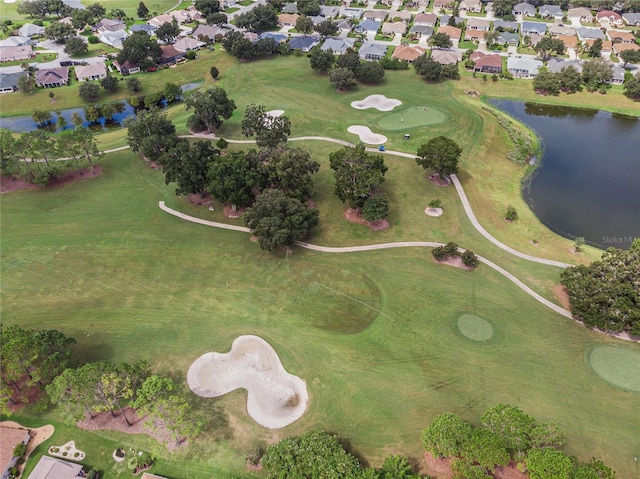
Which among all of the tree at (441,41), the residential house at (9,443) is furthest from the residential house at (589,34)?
the residential house at (9,443)

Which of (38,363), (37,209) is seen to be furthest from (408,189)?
(37,209)

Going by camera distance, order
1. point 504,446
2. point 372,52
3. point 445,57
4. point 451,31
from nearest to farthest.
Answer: point 504,446 → point 445,57 → point 372,52 → point 451,31

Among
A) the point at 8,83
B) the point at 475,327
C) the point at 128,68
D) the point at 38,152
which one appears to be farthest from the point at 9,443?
the point at 128,68

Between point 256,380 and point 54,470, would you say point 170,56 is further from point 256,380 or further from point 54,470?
point 54,470

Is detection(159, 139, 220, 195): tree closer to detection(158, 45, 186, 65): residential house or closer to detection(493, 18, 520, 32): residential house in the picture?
detection(158, 45, 186, 65): residential house

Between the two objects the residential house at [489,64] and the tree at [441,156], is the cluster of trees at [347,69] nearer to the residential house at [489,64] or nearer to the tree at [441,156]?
the residential house at [489,64]

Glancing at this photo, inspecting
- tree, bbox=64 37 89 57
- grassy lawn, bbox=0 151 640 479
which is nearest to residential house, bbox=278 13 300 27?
tree, bbox=64 37 89 57
